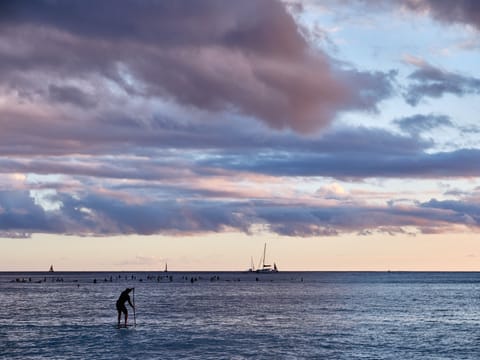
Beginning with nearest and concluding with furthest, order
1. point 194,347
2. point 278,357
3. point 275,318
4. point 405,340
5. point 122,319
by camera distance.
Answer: point 278,357, point 194,347, point 405,340, point 122,319, point 275,318

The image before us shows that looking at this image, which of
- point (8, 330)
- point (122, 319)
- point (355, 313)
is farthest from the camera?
point (355, 313)

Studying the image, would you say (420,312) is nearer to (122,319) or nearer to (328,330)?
(328,330)

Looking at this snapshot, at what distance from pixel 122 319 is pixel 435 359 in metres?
28.1

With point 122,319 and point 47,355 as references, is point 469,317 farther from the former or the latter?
point 47,355

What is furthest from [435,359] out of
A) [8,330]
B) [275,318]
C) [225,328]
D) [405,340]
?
[8,330]

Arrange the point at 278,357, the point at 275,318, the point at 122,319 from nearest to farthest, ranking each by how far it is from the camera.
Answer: the point at 278,357 → the point at 122,319 → the point at 275,318

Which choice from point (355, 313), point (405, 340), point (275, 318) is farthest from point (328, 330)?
point (355, 313)

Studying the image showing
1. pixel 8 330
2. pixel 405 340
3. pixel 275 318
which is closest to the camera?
pixel 405 340

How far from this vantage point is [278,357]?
3419cm

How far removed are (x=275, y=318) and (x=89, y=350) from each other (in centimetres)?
2548

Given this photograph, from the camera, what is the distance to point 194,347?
1489 inches

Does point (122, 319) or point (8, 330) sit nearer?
point (8, 330)

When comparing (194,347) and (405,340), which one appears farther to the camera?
(405,340)

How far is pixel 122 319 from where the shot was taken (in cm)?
5419
